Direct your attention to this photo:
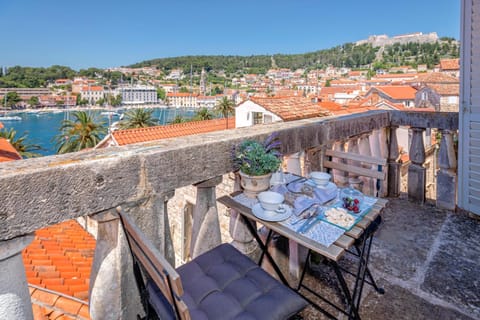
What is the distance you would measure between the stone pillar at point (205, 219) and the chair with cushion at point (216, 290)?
127mm

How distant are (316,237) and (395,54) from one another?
12588 cm

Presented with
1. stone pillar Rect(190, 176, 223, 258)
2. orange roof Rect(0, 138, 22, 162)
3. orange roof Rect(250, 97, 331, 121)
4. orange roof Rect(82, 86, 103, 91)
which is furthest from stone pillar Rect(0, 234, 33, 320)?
orange roof Rect(82, 86, 103, 91)

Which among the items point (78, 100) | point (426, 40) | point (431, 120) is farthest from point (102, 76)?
point (426, 40)

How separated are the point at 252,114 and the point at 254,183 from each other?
683 inches

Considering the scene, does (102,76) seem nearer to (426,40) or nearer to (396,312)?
(396,312)

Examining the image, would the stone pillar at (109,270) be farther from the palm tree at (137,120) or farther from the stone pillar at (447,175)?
the palm tree at (137,120)

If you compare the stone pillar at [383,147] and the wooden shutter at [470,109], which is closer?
the wooden shutter at [470,109]

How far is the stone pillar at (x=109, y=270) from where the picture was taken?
1263mm

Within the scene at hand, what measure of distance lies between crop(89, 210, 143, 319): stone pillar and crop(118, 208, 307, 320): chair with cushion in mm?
60

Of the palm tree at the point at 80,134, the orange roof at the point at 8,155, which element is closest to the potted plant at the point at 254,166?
the orange roof at the point at 8,155

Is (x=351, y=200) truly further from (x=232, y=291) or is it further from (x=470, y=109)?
(x=470, y=109)

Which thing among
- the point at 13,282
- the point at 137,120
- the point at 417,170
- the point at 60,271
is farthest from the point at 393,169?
the point at 137,120

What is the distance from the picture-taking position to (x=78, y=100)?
76.2 m

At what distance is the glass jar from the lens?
158cm
